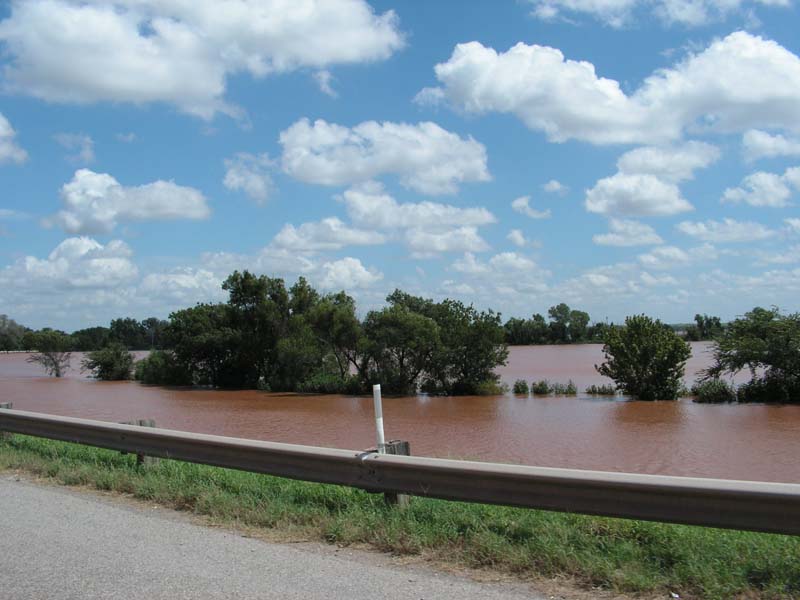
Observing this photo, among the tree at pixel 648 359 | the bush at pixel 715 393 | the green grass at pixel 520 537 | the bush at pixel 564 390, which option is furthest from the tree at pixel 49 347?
the green grass at pixel 520 537

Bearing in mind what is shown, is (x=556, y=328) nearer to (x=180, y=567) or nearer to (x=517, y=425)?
(x=517, y=425)

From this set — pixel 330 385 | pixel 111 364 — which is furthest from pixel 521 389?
pixel 111 364

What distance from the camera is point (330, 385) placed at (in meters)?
38.2

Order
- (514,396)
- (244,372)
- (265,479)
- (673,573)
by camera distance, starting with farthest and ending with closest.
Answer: (244,372)
(514,396)
(265,479)
(673,573)

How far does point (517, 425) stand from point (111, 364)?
36929 millimetres

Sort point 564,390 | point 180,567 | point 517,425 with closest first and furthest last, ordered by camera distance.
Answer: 1. point 180,567
2. point 517,425
3. point 564,390

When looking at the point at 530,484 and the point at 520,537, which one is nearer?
the point at 530,484

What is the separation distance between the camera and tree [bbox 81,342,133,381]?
→ 51.4 meters

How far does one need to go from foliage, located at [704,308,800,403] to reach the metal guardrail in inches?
1007

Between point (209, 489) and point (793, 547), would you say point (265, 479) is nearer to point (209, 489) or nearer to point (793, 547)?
point (209, 489)

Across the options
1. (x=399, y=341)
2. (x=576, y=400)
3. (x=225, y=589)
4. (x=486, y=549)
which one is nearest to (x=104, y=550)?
(x=225, y=589)

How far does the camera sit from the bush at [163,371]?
46.2 metres

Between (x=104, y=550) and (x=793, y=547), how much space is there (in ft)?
18.2

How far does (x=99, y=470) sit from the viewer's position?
384 inches
